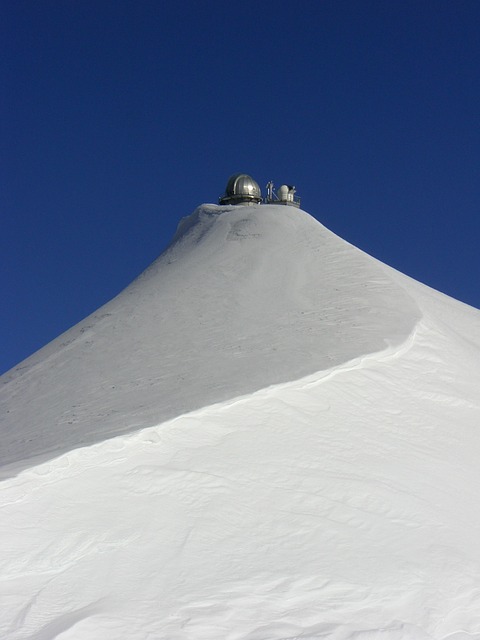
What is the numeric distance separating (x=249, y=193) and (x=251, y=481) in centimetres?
2091

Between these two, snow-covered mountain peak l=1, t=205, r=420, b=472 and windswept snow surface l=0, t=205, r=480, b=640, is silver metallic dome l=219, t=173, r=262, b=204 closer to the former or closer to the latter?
snow-covered mountain peak l=1, t=205, r=420, b=472

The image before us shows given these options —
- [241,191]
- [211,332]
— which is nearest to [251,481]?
[211,332]

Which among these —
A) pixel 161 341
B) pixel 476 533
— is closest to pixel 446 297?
pixel 161 341

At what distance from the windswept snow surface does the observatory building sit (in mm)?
13180

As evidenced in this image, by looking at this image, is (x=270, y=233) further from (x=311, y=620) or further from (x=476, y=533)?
(x=311, y=620)

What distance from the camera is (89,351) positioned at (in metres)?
15.7

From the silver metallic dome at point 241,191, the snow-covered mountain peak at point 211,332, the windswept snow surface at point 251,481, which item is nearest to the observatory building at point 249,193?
the silver metallic dome at point 241,191

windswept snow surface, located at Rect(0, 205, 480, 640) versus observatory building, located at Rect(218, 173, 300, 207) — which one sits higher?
observatory building, located at Rect(218, 173, 300, 207)

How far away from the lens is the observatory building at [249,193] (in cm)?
2864

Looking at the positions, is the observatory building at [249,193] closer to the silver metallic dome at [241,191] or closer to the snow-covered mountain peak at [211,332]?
the silver metallic dome at [241,191]

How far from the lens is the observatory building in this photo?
2864 centimetres

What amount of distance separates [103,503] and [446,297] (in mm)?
15539

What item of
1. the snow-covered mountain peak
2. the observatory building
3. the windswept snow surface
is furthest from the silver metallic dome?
the windswept snow surface

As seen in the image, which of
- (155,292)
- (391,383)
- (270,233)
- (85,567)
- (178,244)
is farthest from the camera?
(178,244)
